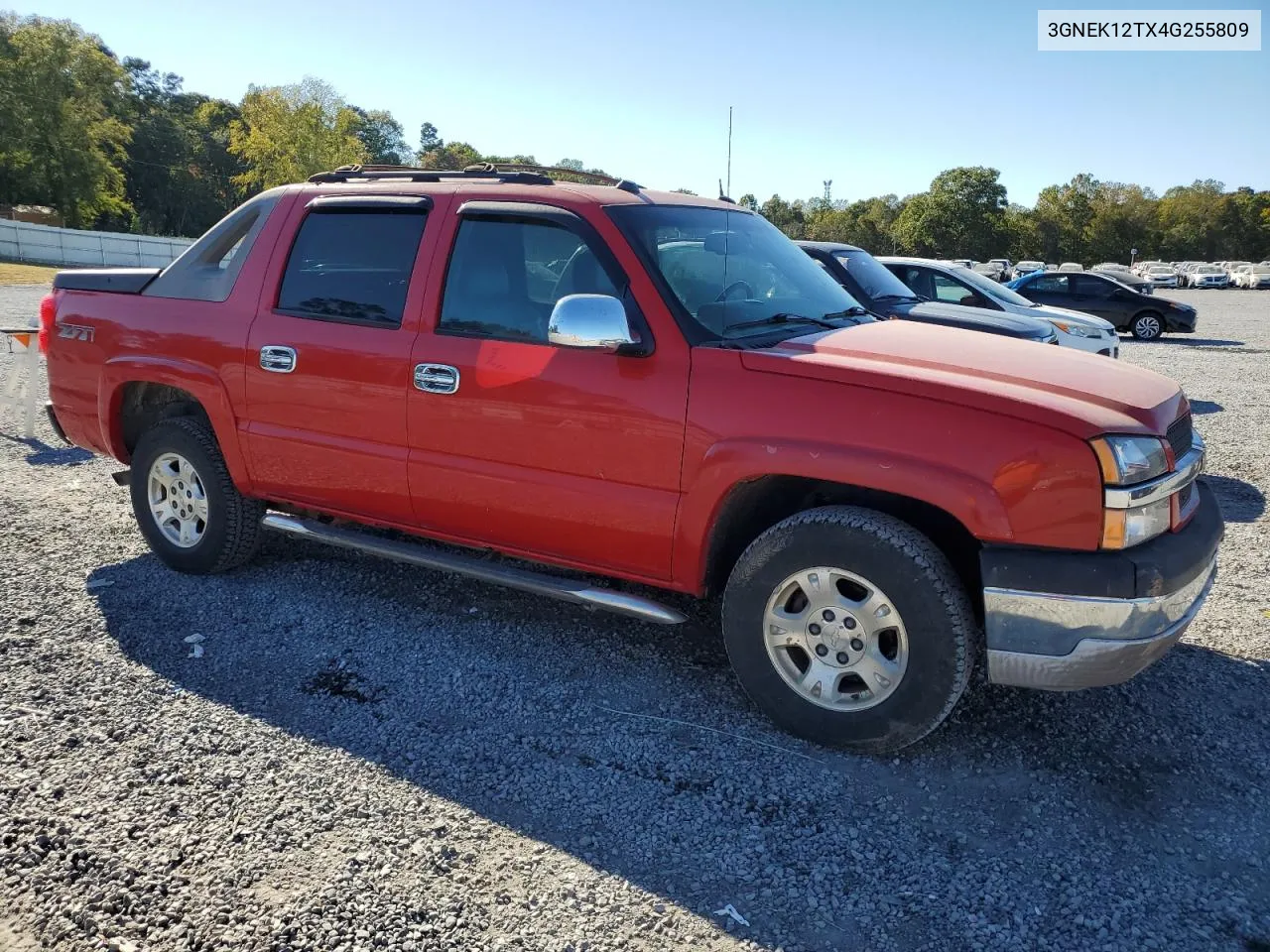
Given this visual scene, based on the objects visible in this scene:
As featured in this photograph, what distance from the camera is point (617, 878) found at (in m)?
2.73

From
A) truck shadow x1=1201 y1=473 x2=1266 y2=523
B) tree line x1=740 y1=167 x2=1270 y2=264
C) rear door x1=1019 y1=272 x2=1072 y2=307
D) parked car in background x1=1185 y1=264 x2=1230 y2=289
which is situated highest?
tree line x1=740 y1=167 x2=1270 y2=264

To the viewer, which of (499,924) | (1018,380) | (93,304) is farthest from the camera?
(93,304)

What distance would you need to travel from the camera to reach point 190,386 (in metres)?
4.67

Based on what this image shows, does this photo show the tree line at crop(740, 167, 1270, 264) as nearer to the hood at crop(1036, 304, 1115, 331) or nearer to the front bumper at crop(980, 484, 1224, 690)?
the hood at crop(1036, 304, 1115, 331)

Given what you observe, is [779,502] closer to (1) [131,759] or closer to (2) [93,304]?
(1) [131,759]

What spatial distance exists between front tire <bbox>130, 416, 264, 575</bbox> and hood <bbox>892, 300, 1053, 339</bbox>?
5.84 m

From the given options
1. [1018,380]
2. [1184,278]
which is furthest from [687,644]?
[1184,278]

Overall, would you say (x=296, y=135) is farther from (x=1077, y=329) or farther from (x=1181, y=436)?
(x=1181, y=436)

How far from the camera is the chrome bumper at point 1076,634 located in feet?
9.70

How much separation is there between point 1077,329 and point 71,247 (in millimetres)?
41613

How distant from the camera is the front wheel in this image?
19406 mm

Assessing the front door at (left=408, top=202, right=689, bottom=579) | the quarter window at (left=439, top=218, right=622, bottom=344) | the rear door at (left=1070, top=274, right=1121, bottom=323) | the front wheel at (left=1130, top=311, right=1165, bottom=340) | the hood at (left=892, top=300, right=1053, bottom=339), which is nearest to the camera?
the front door at (left=408, top=202, right=689, bottom=579)

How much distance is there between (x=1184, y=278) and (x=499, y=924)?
63718 millimetres

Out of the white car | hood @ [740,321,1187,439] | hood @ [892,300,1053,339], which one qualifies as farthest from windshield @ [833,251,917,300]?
hood @ [740,321,1187,439]
